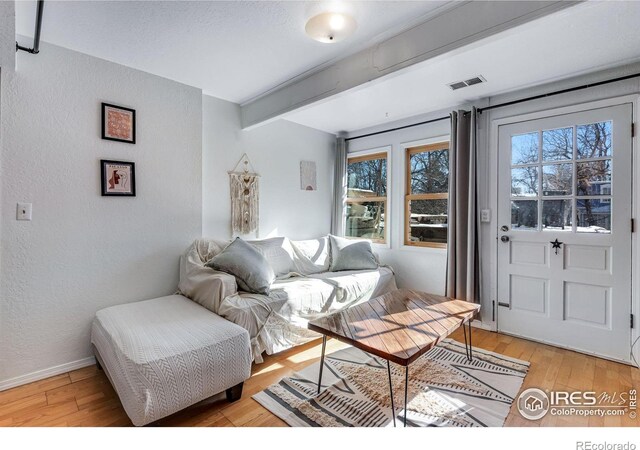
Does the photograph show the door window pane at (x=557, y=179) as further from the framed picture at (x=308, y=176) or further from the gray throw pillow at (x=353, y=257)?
the framed picture at (x=308, y=176)

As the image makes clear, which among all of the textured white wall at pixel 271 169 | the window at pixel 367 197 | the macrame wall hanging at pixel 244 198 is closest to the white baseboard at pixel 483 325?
the window at pixel 367 197

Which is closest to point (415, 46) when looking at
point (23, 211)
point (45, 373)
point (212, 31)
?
point (212, 31)

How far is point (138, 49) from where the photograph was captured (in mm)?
2217

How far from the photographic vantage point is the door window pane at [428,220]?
3.52 metres

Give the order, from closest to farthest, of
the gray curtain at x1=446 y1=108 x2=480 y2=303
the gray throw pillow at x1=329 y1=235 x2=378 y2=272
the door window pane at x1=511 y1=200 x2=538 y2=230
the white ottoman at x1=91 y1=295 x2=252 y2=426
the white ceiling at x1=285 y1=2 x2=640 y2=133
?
the white ottoman at x1=91 y1=295 x2=252 y2=426
the white ceiling at x1=285 y1=2 x2=640 y2=133
the door window pane at x1=511 y1=200 x2=538 y2=230
the gray curtain at x1=446 y1=108 x2=480 y2=303
the gray throw pillow at x1=329 y1=235 x2=378 y2=272

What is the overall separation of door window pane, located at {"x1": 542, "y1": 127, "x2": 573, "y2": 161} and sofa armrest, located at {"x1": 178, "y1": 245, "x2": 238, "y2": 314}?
2977 mm

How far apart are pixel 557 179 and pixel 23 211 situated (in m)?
4.18

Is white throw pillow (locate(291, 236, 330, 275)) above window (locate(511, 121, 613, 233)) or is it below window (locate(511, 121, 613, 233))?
below

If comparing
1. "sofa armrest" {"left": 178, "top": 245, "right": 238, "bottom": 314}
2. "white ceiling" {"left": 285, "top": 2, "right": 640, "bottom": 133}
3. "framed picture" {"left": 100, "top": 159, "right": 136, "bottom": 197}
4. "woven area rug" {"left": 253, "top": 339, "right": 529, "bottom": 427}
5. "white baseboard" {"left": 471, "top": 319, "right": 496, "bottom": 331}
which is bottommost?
"woven area rug" {"left": 253, "top": 339, "right": 529, "bottom": 427}

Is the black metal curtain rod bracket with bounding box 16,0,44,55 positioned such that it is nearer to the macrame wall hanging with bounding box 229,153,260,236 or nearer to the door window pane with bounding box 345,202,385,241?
the macrame wall hanging with bounding box 229,153,260,236

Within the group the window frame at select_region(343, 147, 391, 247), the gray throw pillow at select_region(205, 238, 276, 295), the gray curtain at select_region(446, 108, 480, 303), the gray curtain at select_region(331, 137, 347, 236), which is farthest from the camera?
the gray curtain at select_region(331, 137, 347, 236)

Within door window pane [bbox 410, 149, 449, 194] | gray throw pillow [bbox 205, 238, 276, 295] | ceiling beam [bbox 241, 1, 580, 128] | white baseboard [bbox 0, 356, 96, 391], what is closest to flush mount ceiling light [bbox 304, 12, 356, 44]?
ceiling beam [bbox 241, 1, 580, 128]

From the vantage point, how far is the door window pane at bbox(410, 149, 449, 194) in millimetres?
3510

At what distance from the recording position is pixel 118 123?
2451mm
